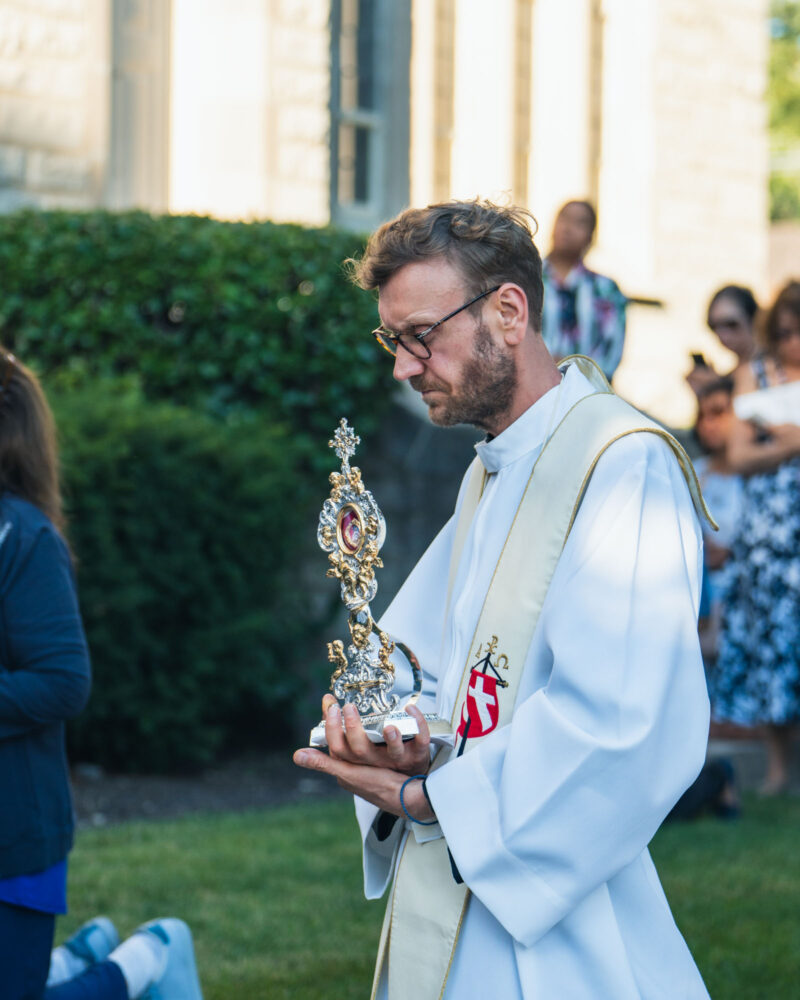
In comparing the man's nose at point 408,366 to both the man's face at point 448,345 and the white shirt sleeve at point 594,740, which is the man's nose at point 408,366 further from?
the white shirt sleeve at point 594,740

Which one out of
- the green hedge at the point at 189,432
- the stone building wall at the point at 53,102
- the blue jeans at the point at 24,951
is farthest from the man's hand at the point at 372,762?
the stone building wall at the point at 53,102

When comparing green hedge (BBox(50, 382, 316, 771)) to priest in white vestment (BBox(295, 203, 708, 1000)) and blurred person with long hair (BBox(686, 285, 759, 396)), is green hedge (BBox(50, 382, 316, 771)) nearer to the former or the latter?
blurred person with long hair (BBox(686, 285, 759, 396))

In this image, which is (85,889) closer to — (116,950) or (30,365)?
(116,950)

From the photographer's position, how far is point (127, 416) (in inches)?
285

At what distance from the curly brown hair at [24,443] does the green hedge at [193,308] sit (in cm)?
493

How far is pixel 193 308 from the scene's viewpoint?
8523 mm

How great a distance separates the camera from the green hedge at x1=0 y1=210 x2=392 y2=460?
27.9 feet

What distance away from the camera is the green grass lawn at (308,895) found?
465cm

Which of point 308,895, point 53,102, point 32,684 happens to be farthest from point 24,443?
point 53,102

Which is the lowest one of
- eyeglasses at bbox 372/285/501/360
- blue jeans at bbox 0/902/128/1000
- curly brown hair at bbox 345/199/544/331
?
blue jeans at bbox 0/902/128/1000

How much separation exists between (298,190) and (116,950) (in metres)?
7.39

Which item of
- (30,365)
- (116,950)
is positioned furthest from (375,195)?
(116,950)

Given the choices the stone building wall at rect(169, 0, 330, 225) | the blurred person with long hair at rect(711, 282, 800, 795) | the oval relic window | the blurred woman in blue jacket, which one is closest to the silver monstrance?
the oval relic window

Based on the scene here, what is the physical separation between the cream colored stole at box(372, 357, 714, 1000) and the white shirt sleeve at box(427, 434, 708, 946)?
0.09 meters
